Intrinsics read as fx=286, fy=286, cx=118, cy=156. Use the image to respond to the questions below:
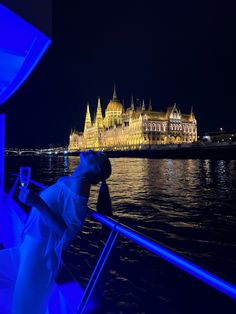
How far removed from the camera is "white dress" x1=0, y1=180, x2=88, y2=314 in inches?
63.7

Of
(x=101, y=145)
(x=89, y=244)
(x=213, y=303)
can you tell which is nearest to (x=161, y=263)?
(x=213, y=303)

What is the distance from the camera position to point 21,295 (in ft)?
5.43

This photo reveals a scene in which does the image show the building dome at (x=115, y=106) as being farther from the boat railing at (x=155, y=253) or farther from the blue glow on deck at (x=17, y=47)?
the boat railing at (x=155, y=253)

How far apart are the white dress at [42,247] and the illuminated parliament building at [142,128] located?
100013 mm

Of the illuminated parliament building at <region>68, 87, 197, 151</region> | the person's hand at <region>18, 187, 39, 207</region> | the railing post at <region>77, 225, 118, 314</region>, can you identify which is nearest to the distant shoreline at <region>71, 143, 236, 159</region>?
the illuminated parliament building at <region>68, 87, 197, 151</region>

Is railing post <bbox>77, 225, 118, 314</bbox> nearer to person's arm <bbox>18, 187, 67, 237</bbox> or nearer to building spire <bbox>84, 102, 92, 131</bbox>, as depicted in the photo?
person's arm <bbox>18, 187, 67, 237</bbox>

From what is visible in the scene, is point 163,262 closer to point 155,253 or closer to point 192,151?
point 155,253

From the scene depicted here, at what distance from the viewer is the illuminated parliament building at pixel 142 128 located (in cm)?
11200

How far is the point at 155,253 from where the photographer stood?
1.37m

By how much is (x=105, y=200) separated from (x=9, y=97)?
13.6 feet

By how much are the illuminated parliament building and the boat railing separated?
99817 millimetres

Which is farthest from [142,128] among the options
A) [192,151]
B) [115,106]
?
[115,106]

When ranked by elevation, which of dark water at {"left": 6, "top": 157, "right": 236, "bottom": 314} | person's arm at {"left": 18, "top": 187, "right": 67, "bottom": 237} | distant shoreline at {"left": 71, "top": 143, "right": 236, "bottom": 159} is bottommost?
dark water at {"left": 6, "top": 157, "right": 236, "bottom": 314}

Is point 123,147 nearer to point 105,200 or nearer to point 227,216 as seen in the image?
point 227,216
